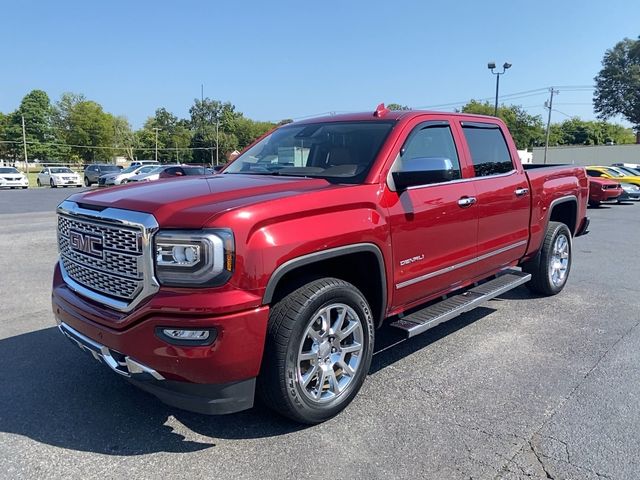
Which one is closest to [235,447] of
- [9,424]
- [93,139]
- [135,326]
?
[135,326]

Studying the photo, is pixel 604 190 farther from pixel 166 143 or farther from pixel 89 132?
pixel 166 143

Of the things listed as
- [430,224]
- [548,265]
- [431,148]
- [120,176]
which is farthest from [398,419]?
[120,176]

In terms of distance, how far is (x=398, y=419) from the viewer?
321 centimetres

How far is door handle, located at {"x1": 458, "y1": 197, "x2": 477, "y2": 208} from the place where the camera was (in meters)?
4.07

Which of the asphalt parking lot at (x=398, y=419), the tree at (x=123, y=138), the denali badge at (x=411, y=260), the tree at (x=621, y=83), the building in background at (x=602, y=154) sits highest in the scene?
the tree at (x=621, y=83)

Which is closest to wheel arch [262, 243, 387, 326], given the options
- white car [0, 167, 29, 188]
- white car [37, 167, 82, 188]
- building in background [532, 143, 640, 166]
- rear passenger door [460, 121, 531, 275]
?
rear passenger door [460, 121, 531, 275]

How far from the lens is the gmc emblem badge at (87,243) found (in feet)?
9.73

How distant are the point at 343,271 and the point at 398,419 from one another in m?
1.03

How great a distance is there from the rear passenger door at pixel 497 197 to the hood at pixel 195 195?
1.72m

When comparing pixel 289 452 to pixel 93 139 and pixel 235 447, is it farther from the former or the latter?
pixel 93 139

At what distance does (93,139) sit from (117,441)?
86704mm

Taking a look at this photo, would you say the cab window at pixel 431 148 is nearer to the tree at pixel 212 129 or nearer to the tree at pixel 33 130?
the tree at pixel 212 129

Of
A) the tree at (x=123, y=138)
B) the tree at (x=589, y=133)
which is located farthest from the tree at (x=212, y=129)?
the tree at (x=589, y=133)

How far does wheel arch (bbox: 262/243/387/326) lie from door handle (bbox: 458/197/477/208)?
3.59 feet
